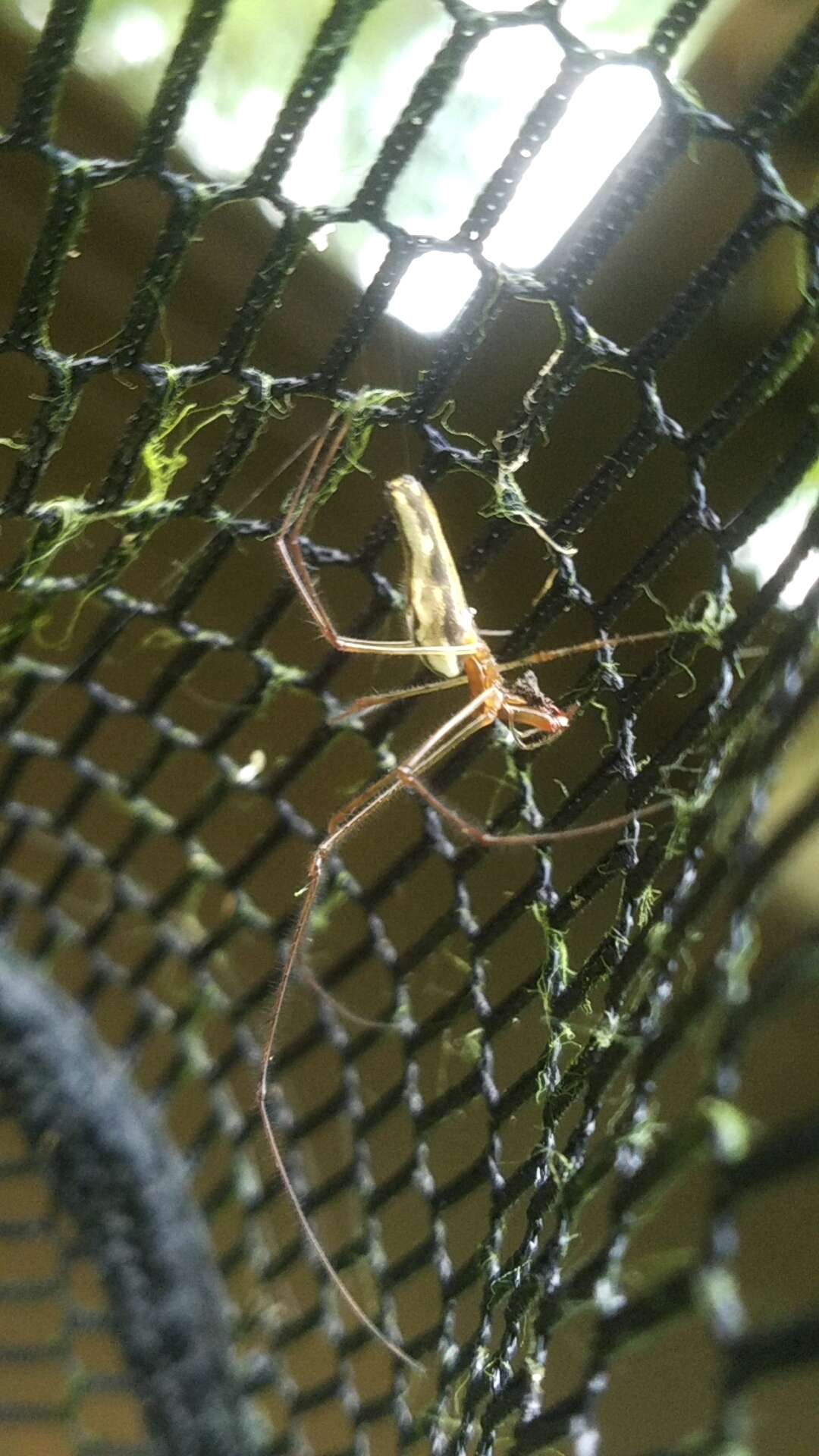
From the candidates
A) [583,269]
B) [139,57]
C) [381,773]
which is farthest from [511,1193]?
[139,57]

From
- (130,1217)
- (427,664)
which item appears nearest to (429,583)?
(427,664)

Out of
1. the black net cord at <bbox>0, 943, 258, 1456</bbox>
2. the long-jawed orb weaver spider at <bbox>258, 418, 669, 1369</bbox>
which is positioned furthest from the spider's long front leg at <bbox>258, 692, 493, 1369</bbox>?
the black net cord at <bbox>0, 943, 258, 1456</bbox>

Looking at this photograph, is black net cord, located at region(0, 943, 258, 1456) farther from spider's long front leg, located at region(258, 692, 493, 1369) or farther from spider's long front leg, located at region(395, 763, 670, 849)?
spider's long front leg, located at region(395, 763, 670, 849)

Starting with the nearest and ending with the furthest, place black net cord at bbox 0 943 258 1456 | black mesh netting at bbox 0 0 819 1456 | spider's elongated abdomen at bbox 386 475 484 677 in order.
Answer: black mesh netting at bbox 0 0 819 1456, spider's elongated abdomen at bbox 386 475 484 677, black net cord at bbox 0 943 258 1456

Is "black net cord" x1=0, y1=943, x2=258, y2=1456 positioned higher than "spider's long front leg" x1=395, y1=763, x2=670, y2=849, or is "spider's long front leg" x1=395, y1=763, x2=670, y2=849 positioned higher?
"spider's long front leg" x1=395, y1=763, x2=670, y2=849

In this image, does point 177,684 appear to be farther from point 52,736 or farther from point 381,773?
point 52,736

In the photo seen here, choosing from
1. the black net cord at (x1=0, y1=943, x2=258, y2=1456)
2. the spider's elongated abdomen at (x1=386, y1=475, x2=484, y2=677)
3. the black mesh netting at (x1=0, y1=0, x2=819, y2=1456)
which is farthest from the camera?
the black net cord at (x1=0, y1=943, x2=258, y2=1456)

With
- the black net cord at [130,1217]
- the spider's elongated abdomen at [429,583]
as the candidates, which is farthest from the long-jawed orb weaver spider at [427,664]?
the black net cord at [130,1217]
